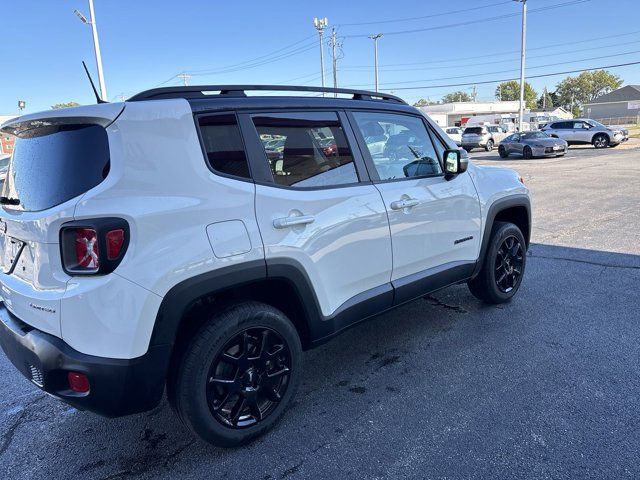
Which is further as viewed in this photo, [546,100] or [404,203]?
[546,100]

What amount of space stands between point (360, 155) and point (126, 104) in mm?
1507

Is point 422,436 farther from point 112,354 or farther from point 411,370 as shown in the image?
point 112,354

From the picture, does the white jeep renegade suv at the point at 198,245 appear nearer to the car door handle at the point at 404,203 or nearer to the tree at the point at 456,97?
the car door handle at the point at 404,203

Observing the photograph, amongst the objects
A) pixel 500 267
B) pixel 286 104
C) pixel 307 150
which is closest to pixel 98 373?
pixel 307 150

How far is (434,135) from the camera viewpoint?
12.7 ft

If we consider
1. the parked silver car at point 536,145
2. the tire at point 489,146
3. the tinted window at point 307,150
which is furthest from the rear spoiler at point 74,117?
the tire at point 489,146

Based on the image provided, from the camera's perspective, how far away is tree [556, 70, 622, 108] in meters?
123

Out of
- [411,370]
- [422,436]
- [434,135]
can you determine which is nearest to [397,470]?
[422,436]

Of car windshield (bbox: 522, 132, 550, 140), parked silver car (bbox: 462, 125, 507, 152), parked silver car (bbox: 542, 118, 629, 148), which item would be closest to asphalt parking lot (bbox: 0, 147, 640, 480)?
car windshield (bbox: 522, 132, 550, 140)

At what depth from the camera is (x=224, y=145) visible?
2557 millimetres

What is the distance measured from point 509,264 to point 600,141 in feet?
91.6

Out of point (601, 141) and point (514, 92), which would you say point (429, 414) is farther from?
point (514, 92)

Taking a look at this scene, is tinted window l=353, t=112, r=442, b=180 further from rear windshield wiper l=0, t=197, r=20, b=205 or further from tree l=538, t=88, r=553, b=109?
tree l=538, t=88, r=553, b=109

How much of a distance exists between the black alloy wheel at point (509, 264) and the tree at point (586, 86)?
13411cm
